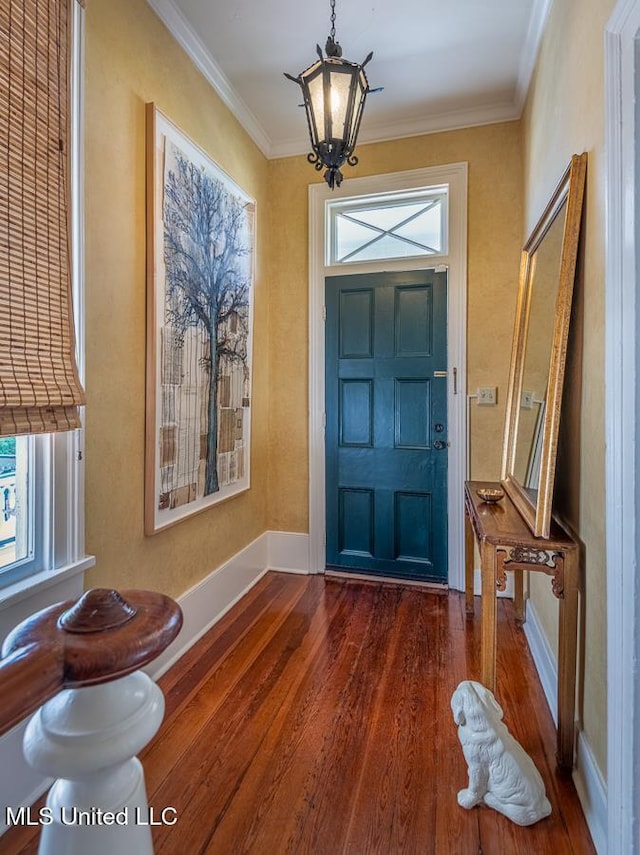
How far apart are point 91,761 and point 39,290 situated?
137cm

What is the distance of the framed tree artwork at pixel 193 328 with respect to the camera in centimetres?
198

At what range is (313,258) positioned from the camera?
315 cm

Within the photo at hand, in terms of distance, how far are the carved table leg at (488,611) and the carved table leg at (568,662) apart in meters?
0.22

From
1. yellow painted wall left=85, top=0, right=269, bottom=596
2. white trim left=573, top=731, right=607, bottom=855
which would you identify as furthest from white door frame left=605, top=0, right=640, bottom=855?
yellow painted wall left=85, top=0, right=269, bottom=596

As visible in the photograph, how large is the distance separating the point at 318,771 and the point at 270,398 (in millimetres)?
2266

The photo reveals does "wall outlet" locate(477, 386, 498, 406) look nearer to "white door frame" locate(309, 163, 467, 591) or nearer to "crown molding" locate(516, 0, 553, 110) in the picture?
"white door frame" locate(309, 163, 467, 591)

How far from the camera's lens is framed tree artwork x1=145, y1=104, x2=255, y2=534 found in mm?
1977

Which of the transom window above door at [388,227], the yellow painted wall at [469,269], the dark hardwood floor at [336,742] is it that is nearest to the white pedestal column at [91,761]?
the dark hardwood floor at [336,742]

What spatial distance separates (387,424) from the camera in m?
3.04

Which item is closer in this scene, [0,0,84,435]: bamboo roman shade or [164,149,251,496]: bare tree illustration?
[0,0,84,435]: bamboo roman shade

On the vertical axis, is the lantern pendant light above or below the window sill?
above

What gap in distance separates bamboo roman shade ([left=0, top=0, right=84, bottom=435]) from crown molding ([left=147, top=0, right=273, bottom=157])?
2.36ft

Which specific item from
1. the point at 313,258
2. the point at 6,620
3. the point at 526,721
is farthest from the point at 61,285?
the point at 526,721

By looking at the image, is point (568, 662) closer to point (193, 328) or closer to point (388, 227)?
point (193, 328)
